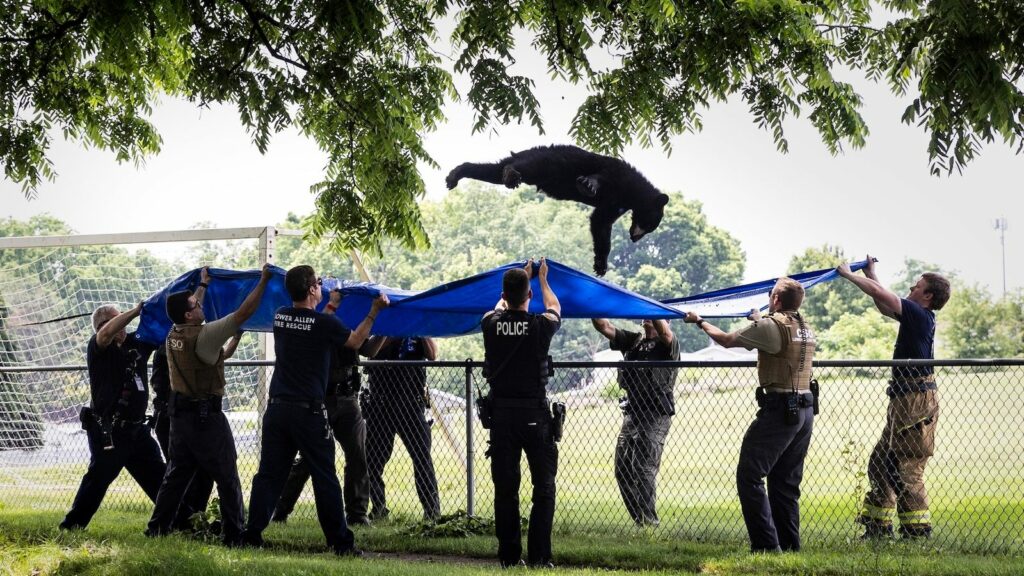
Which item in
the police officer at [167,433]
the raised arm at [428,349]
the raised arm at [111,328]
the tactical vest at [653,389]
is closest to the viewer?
the raised arm at [111,328]

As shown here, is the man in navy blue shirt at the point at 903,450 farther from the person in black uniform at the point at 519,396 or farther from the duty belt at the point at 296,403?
the duty belt at the point at 296,403

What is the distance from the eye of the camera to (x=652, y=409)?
896 cm

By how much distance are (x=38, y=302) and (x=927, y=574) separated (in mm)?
14856

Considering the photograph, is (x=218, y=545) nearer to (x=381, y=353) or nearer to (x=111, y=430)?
(x=111, y=430)

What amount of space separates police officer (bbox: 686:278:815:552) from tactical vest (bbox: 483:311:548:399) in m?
1.12

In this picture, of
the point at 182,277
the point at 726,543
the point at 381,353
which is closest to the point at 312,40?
the point at 182,277

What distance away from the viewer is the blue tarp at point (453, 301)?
7270mm

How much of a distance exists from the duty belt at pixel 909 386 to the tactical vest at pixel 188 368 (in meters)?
5.05

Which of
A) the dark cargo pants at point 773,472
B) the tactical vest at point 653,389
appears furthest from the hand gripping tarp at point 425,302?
the tactical vest at point 653,389

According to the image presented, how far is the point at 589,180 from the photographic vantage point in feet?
22.8

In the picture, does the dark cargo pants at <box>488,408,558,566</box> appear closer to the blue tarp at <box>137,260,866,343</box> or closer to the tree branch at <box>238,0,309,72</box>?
the blue tarp at <box>137,260,866,343</box>

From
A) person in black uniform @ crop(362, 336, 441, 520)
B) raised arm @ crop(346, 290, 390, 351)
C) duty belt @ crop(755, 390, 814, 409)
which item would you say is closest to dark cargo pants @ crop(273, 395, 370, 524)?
person in black uniform @ crop(362, 336, 441, 520)

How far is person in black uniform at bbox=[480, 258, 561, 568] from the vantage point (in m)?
6.69

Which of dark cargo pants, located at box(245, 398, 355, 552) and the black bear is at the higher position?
the black bear
